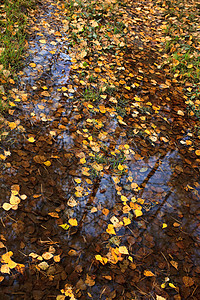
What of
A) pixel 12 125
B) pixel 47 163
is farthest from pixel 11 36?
pixel 47 163

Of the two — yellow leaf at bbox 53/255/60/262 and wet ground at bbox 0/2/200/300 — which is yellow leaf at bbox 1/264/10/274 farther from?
yellow leaf at bbox 53/255/60/262

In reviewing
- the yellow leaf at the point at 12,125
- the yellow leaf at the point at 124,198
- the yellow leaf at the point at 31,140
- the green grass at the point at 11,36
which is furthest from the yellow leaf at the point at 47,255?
the green grass at the point at 11,36

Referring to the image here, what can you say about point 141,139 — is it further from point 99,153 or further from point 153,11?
point 153,11

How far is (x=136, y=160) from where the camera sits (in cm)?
291

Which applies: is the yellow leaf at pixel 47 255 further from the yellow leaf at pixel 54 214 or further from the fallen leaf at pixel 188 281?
the fallen leaf at pixel 188 281

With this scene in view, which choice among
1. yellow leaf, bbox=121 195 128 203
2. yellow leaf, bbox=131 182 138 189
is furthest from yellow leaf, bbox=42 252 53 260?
yellow leaf, bbox=131 182 138 189

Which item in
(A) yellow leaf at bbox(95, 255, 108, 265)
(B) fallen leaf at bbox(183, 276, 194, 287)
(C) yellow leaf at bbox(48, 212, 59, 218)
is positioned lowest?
(B) fallen leaf at bbox(183, 276, 194, 287)

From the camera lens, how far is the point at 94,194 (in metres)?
2.45

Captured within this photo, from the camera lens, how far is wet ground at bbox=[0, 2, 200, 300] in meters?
1.93

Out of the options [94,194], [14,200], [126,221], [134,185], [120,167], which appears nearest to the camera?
[14,200]

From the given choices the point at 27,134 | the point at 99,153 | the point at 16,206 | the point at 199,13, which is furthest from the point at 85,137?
the point at 199,13

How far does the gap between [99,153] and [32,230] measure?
1.18m

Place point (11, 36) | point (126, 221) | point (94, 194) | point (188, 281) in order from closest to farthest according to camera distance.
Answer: point (188, 281) < point (126, 221) < point (94, 194) < point (11, 36)

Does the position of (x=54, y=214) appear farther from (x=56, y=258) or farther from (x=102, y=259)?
(x=102, y=259)
